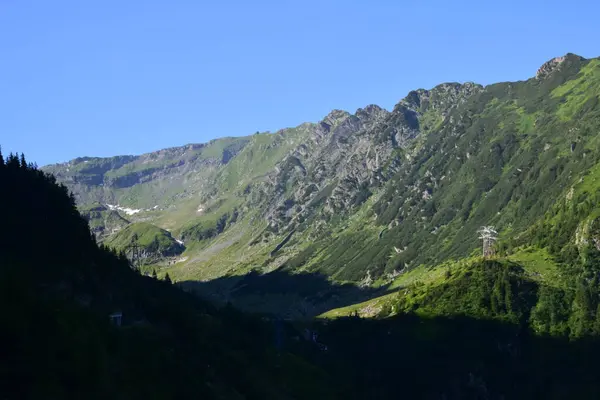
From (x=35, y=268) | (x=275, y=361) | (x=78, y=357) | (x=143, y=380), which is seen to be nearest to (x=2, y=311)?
(x=78, y=357)

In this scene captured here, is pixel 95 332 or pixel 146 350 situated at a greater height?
pixel 95 332

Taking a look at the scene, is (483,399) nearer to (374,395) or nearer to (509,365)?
(509,365)

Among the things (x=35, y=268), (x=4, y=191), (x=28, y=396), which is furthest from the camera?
(x=4, y=191)

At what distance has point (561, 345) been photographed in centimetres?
19225

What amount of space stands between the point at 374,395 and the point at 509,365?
3647 centimetres

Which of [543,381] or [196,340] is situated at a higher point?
[196,340]

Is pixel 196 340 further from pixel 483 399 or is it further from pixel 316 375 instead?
pixel 483 399

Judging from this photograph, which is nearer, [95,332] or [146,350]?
[95,332]

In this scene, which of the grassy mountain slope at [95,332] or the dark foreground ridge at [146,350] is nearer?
the grassy mountain slope at [95,332]

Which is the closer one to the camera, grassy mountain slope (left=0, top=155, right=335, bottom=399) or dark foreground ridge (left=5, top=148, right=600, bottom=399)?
grassy mountain slope (left=0, top=155, right=335, bottom=399)

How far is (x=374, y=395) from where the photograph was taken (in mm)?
179875

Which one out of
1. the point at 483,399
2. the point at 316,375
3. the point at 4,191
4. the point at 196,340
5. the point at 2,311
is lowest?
the point at 483,399

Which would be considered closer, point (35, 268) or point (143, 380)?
point (143, 380)

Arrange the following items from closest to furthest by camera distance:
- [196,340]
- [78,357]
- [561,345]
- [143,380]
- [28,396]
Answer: [28,396] → [78,357] → [143,380] → [196,340] → [561,345]
